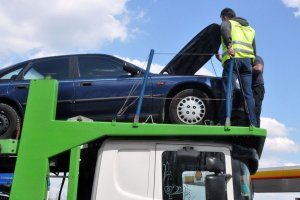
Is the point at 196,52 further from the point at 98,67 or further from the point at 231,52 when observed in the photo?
the point at 98,67

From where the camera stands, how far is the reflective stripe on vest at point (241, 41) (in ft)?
19.0

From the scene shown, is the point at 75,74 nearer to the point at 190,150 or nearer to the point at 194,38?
the point at 194,38

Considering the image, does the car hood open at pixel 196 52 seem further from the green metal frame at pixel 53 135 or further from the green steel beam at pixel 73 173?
the green steel beam at pixel 73 173

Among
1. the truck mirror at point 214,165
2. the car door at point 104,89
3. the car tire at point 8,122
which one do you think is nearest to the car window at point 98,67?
the car door at point 104,89

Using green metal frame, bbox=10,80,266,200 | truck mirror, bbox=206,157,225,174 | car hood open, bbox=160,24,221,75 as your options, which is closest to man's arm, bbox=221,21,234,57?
car hood open, bbox=160,24,221,75

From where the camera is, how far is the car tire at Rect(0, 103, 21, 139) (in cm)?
565

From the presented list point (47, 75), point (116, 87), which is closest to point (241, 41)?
point (116, 87)

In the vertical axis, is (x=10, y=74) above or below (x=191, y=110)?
above

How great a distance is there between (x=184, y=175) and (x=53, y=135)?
1.22m

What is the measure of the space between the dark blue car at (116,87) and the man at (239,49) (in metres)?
0.39

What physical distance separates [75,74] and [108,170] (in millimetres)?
3111

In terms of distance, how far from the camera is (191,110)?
607cm

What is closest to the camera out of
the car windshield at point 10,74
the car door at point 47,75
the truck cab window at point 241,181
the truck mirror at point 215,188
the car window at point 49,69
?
the truck mirror at point 215,188

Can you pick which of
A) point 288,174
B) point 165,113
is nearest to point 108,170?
point 165,113
